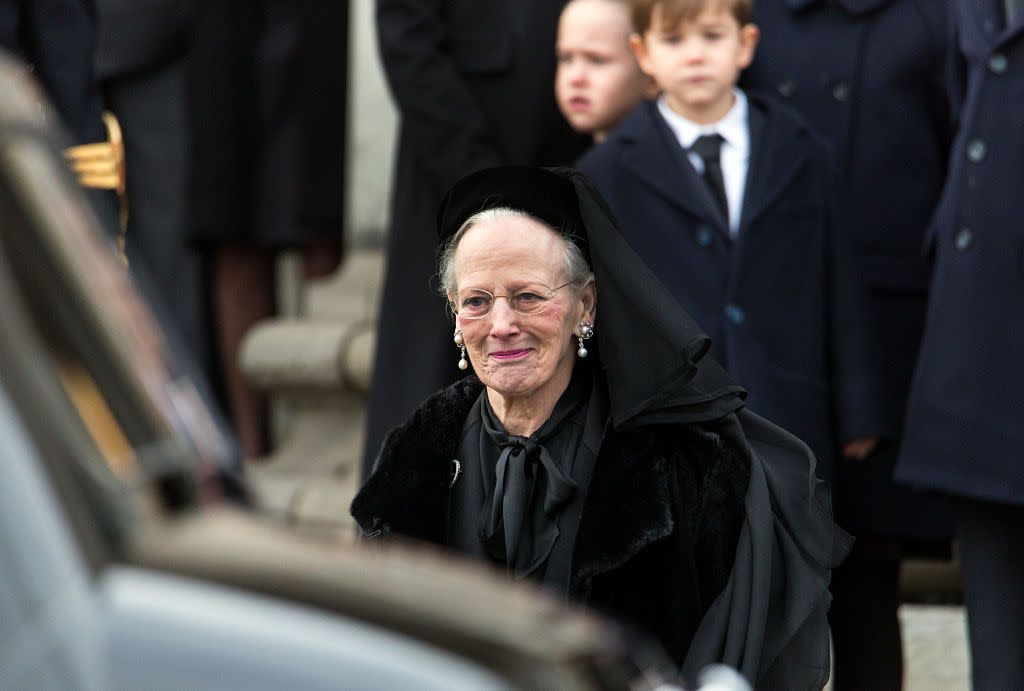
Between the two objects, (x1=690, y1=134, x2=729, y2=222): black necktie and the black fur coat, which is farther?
(x1=690, y1=134, x2=729, y2=222): black necktie

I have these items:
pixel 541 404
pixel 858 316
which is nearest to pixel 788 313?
pixel 858 316

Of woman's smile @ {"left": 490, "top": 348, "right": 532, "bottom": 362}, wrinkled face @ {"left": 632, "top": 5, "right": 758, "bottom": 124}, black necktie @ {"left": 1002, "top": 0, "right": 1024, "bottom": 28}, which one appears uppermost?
black necktie @ {"left": 1002, "top": 0, "right": 1024, "bottom": 28}

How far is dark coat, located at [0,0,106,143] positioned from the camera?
161 inches

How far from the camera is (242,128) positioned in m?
6.32

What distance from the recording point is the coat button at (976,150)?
440 centimetres

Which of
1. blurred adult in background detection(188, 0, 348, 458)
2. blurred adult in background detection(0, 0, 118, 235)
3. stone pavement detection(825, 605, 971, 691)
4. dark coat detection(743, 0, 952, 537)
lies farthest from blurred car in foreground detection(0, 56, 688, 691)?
blurred adult in background detection(188, 0, 348, 458)

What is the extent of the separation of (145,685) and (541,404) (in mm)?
2320

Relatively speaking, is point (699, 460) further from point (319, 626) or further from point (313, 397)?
point (313, 397)

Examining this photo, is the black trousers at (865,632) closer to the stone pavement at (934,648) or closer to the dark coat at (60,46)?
the stone pavement at (934,648)

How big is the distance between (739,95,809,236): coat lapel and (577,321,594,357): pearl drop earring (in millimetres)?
917

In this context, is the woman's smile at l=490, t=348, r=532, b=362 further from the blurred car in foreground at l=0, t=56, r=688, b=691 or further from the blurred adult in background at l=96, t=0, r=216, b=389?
the blurred adult in background at l=96, t=0, r=216, b=389

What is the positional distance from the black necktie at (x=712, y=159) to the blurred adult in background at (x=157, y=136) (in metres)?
2.40

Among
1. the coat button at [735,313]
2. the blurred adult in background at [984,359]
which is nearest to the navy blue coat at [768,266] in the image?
the coat button at [735,313]

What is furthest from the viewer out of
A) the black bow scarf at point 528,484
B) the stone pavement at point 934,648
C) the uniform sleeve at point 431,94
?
the stone pavement at point 934,648
